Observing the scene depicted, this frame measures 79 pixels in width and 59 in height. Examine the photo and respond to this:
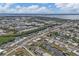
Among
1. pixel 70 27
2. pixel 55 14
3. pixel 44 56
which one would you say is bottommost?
pixel 44 56

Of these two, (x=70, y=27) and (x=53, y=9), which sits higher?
(x=53, y=9)

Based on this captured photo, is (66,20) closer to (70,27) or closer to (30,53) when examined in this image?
(70,27)

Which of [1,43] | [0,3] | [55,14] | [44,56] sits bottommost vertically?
[44,56]

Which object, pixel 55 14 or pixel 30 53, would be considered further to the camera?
pixel 55 14

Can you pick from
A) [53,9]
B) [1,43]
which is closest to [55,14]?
[53,9]

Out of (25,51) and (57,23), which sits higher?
(57,23)

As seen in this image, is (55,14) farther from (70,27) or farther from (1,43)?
(1,43)

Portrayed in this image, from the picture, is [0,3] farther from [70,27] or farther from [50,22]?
[70,27]

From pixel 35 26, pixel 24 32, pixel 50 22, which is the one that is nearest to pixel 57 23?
pixel 50 22
